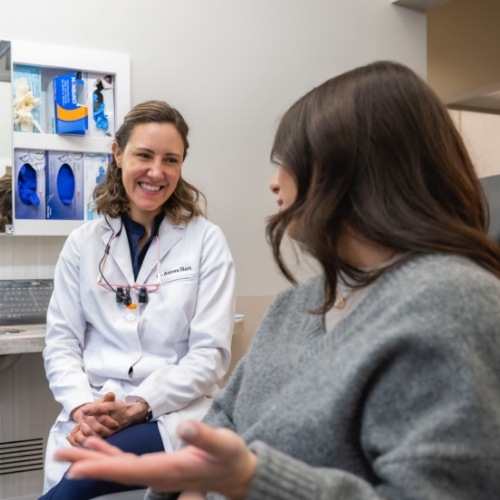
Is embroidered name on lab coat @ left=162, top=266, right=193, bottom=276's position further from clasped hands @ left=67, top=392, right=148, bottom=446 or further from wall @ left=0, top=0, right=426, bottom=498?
wall @ left=0, top=0, right=426, bottom=498

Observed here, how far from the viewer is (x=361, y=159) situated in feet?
2.56

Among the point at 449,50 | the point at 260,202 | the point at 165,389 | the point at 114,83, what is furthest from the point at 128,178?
the point at 449,50

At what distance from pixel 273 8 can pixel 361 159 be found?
6.90 ft

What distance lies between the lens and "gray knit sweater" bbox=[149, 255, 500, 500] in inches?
24.9

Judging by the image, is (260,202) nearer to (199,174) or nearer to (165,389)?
(199,174)

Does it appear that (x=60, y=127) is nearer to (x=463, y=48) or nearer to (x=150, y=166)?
(x=150, y=166)

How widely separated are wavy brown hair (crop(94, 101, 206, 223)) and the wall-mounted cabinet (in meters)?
0.44

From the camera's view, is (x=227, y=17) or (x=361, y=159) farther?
(x=227, y=17)

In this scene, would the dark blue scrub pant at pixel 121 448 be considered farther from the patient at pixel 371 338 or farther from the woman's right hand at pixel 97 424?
the patient at pixel 371 338

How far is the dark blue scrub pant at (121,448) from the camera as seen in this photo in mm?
1276

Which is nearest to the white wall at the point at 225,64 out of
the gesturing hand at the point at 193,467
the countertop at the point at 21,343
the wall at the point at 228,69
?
the wall at the point at 228,69

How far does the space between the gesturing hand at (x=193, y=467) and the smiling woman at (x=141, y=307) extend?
Answer: 0.83 meters

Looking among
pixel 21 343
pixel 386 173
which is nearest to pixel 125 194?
pixel 21 343

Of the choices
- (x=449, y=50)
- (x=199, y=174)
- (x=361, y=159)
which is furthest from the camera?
(x=449, y=50)
